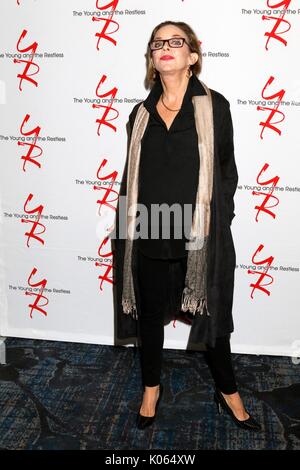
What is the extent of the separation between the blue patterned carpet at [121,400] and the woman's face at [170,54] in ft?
5.47

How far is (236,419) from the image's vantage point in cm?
239

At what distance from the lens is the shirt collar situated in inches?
84.0

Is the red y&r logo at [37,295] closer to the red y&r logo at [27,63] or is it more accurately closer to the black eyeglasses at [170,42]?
the red y&r logo at [27,63]

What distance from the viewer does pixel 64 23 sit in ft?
8.73

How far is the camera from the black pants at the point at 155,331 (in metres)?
2.28

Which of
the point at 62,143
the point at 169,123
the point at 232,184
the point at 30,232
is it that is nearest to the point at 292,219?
the point at 232,184

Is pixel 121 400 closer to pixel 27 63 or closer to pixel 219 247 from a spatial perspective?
pixel 219 247

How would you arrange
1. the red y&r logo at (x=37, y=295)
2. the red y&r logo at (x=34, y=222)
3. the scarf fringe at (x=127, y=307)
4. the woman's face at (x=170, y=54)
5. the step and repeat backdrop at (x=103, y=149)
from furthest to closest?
the red y&r logo at (x=37, y=295) → the red y&r logo at (x=34, y=222) → the step and repeat backdrop at (x=103, y=149) → the scarf fringe at (x=127, y=307) → the woman's face at (x=170, y=54)

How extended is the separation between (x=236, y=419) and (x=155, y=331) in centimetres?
59

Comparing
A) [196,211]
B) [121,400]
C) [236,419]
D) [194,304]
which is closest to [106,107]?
[196,211]

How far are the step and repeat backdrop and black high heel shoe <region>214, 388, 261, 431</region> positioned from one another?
1.96 ft

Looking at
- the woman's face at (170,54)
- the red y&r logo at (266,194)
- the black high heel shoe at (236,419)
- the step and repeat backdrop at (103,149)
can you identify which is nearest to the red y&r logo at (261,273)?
the step and repeat backdrop at (103,149)

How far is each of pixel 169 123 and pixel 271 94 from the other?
2.43 feet

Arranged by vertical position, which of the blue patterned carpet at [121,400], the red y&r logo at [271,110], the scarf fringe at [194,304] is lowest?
the blue patterned carpet at [121,400]
